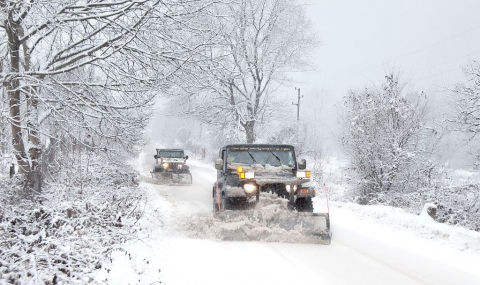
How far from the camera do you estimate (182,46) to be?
5.75 meters

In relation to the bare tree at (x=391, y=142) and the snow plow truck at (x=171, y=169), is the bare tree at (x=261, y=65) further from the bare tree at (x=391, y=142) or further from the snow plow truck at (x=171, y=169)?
the bare tree at (x=391, y=142)

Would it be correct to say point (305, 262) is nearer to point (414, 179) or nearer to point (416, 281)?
point (416, 281)

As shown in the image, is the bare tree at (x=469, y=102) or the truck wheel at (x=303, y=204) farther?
the bare tree at (x=469, y=102)

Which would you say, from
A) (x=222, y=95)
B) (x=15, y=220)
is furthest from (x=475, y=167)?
(x=222, y=95)

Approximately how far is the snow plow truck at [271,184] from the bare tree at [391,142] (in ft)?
16.0

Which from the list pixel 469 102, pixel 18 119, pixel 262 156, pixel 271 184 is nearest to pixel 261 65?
pixel 262 156

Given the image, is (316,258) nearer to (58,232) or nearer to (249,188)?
(249,188)

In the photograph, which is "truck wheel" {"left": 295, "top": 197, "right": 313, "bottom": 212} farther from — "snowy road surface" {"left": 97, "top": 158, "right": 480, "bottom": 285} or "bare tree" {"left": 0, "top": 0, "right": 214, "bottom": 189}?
"bare tree" {"left": 0, "top": 0, "right": 214, "bottom": 189}

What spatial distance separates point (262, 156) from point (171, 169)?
1048 cm

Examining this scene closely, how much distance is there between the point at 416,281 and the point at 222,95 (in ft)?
54.7

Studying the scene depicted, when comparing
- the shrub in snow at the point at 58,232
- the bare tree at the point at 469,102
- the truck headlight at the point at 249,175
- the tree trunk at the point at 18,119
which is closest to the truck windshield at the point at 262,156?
the truck headlight at the point at 249,175

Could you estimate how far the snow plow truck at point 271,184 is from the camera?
6.71 meters

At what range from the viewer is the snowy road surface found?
4.59m

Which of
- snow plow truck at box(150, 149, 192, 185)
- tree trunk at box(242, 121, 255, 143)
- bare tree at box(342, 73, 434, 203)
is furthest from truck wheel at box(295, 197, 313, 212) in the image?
tree trunk at box(242, 121, 255, 143)
